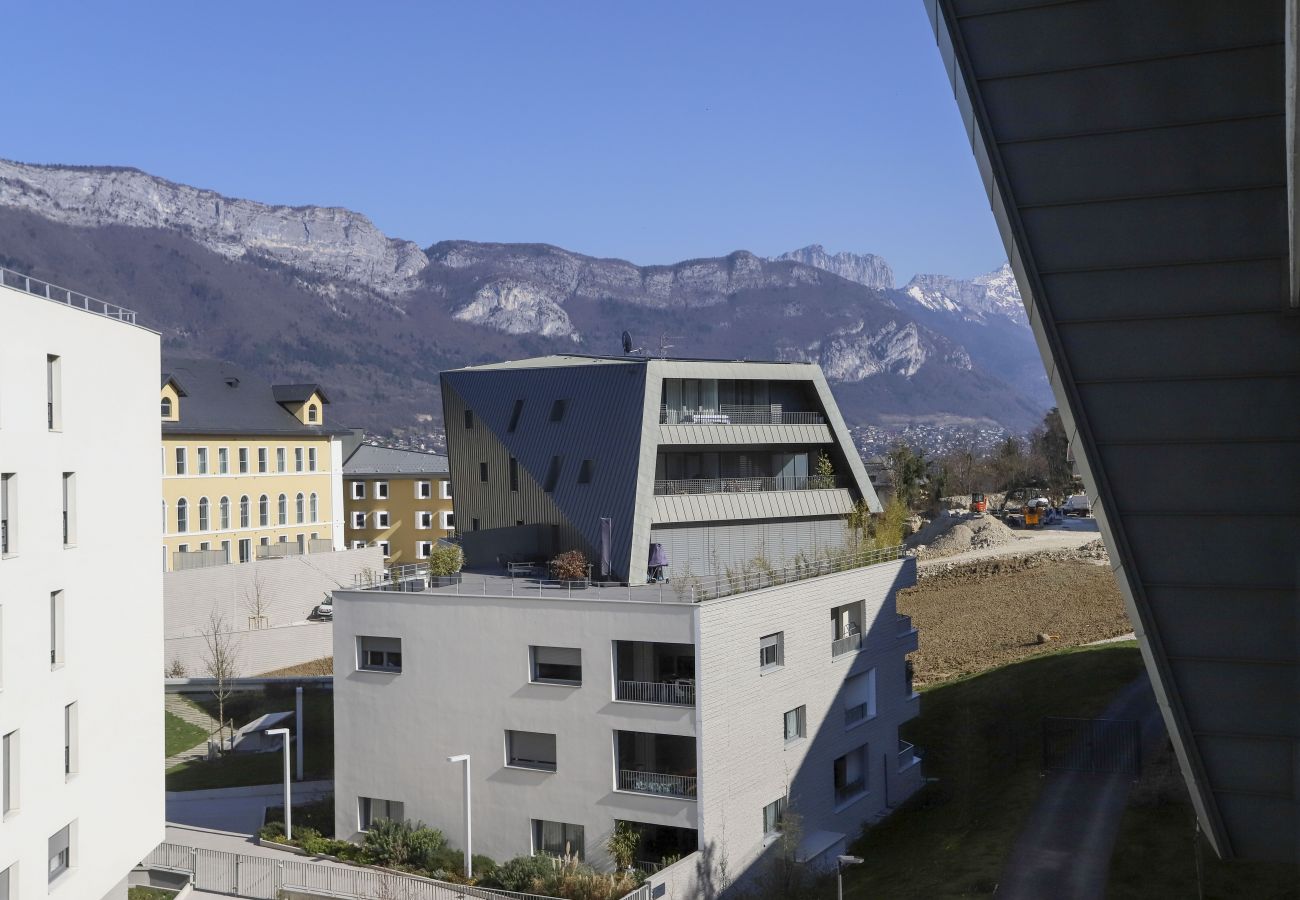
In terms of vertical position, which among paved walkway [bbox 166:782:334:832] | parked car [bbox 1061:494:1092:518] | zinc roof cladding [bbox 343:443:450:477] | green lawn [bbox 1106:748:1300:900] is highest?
zinc roof cladding [bbox 343:443:450:477]

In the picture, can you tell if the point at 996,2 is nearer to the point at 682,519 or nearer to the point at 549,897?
the point at 549,897

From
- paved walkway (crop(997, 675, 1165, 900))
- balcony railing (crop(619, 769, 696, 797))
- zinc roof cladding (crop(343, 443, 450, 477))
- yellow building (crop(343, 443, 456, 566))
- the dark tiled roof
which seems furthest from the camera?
zinc roof cladding (crop(343, 443, 450, 477))

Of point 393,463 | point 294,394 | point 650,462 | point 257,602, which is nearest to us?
point 650,462

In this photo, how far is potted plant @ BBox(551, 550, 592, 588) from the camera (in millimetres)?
36719

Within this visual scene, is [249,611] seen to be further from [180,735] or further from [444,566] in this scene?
[444,566]

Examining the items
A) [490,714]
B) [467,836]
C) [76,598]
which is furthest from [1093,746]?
[76,598]

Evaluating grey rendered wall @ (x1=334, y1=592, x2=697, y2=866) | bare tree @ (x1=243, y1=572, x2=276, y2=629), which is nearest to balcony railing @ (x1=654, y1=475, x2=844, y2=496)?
grey rendered wall @ (x1=334, y1=592, x2=697, y2=866)

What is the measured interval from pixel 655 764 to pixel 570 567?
6447mm

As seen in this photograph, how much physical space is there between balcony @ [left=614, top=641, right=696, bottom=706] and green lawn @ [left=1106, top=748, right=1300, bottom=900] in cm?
1037

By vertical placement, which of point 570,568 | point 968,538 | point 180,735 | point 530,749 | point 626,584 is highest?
point 570,568

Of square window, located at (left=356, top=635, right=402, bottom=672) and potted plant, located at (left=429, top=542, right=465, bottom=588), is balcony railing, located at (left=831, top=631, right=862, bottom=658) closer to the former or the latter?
potted plant, located at (left=429, top=542, right=465, bottom=588)

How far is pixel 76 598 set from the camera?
24281mm

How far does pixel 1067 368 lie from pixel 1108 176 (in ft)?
9.05

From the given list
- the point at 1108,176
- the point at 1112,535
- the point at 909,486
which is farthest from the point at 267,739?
the point at 909,486
